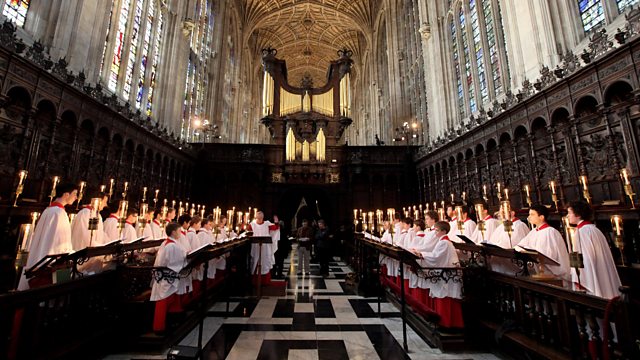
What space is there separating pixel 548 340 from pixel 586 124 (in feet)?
19.6

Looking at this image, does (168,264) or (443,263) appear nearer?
(168,264)

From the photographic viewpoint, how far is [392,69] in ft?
70.8

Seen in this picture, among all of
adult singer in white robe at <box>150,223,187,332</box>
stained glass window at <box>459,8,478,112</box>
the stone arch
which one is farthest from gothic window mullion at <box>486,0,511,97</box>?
adult singer in white robe at <box>150,223,187,332</box>

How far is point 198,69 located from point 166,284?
666 inches

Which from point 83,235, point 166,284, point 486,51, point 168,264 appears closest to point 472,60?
point 486,51

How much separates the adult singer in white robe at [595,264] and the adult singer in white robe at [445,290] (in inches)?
50.1

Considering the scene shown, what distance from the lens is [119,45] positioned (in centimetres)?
1009

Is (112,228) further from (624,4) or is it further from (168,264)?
(624,4)

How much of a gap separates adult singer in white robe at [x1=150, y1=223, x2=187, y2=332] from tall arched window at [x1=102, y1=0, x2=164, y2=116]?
8.41m

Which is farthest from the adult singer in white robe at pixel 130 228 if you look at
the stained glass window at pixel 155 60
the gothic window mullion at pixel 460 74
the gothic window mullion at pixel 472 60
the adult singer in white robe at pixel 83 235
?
the gothic window mullion at pixel 460 74

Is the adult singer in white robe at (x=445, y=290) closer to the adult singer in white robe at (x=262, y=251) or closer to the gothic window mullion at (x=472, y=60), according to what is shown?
the adult singer in white robe at (x=262, y=251)

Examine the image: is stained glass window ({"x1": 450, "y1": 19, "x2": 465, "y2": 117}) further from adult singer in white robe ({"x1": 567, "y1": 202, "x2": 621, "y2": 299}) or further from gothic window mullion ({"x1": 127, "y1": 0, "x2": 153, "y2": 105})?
gothic window mullion ({"x1": 127, "y1": 0, "x2": 153, "y2": 105})

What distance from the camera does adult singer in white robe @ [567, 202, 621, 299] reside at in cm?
290

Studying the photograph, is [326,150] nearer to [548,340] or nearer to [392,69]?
[392,69]
